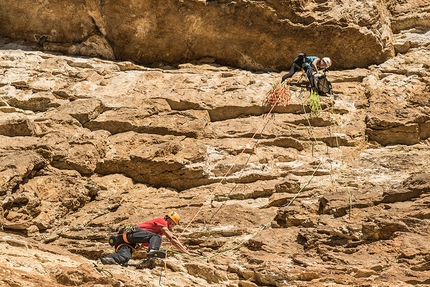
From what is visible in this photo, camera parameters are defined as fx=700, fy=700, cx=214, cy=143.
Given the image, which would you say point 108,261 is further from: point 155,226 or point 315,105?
point 315,105

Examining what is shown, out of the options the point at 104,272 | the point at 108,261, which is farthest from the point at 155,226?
the point at 104,272

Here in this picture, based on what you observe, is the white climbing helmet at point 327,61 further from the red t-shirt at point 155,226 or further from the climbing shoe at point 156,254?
the climbing shoe at point 156,254

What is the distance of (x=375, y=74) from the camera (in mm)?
16219

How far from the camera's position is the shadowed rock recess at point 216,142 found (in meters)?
9.94

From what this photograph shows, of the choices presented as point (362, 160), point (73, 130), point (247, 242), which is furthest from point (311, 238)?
point (73, 130)

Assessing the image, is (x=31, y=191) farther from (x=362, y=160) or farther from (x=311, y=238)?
(x=362, y=160)

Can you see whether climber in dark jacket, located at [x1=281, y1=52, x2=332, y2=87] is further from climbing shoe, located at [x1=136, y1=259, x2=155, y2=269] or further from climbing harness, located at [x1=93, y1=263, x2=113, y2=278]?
climbing harness, located at [x1=93, y1=263, x2=113, y2=278]

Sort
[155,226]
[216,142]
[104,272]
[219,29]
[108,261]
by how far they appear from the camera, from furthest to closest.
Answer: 1. [219,29]
2. [216,142]
3. [155,226]
4. [108,261]
5. [104,272]

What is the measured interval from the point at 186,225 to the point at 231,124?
355 cm

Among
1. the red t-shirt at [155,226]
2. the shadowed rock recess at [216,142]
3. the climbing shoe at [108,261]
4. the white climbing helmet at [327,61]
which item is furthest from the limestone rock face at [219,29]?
the climbing shoe at [108,261]

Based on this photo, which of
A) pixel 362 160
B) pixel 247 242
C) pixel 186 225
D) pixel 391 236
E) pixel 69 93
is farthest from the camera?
pixel 69 93

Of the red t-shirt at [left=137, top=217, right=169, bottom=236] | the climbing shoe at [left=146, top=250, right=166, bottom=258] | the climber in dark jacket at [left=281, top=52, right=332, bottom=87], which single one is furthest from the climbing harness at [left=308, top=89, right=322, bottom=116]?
the climbing shoe at [left=146, top=250, right=166, bottom=258]

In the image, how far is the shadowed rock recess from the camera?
994cm

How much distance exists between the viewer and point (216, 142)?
1393 cm
